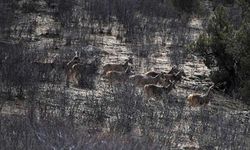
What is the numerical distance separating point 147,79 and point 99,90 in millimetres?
919

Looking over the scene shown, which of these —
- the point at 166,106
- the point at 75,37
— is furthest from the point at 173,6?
the point at 166,106

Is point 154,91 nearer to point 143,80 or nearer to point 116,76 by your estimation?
A: point 143,80

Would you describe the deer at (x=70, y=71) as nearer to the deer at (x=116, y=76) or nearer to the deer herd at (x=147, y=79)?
the deer herd at (x=147, y=79)

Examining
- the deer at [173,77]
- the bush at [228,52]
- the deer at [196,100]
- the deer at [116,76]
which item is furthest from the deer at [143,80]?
the bush at [228,52]

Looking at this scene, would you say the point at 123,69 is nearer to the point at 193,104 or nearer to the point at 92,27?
the point at 193,104

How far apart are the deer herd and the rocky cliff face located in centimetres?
13

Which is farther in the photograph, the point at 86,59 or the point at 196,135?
the point at 86,59

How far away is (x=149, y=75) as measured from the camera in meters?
9.34

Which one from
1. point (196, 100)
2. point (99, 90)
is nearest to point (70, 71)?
point (99, 90)

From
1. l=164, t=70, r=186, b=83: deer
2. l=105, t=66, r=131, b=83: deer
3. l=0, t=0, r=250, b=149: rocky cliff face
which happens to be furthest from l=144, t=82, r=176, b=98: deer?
l=164, t=70, r=186, b=83: deer

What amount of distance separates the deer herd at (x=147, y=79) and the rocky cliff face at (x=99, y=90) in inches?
5.1

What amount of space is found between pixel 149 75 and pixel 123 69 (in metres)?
0.50

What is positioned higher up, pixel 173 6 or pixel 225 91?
pixel 173 6

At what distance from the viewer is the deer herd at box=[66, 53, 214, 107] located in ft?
27.0
